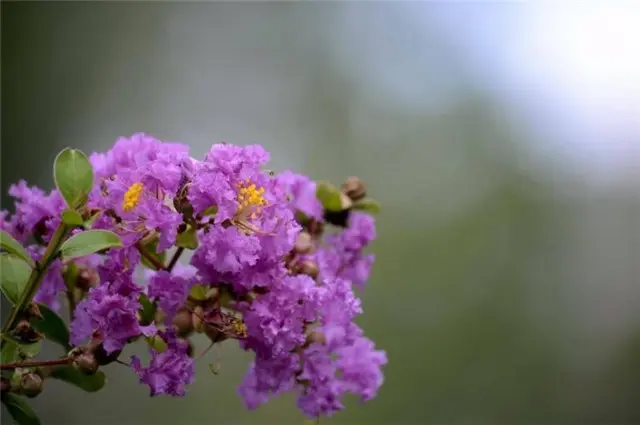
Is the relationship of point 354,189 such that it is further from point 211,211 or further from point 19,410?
point 19,410

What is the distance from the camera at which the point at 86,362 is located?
38 cm

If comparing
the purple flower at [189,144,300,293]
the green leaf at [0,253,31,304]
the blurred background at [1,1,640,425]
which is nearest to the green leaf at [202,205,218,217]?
the purple flower at [189,144,300,293]

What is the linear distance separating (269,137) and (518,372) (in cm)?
83

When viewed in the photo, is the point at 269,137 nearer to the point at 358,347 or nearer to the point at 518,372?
the point at 518,372

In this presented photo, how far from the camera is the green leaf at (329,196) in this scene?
1.73 ft

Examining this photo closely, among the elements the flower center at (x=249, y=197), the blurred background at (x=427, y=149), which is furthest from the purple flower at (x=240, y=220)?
the blurred background at (x=427, y=149)

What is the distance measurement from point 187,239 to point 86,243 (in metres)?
0.06

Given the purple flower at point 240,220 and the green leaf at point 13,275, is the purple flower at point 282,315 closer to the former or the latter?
the purple flower at point 240,220

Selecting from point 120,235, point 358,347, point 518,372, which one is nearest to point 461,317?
point 518,372

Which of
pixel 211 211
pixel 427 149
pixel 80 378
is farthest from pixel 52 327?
pixel 427 149

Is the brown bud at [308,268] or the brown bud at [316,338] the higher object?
the brown bud at [308,268]

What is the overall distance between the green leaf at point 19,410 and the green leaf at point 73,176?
11cm

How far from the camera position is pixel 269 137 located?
67.3 inches

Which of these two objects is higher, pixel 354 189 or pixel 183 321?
pixel 354 189
